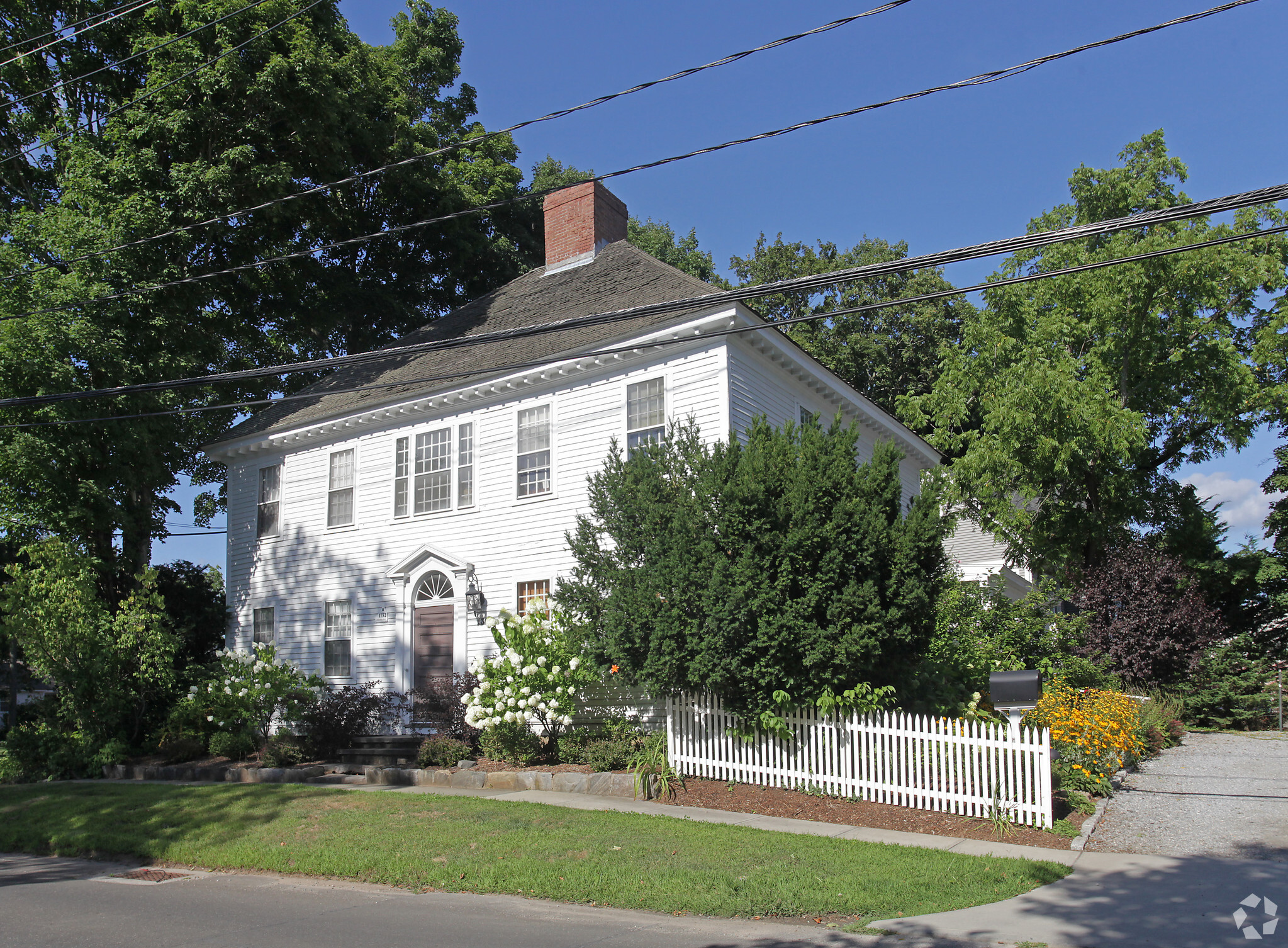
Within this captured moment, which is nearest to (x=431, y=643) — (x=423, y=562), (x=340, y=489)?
(x=423, y=562)

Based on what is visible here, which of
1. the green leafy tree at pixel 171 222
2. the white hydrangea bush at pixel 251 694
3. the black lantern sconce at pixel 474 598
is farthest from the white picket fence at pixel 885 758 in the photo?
the green leafy tree at pixel 171 222

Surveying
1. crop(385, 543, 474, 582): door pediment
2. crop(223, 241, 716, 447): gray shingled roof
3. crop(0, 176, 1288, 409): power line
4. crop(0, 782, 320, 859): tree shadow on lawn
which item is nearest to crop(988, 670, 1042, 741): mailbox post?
crop(0, 176, 1288, 409): power line

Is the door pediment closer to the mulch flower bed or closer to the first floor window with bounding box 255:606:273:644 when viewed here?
the first floor window with bounding box 255:606:273:644

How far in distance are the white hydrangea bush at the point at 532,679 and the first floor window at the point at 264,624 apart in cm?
799

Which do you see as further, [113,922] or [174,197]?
[174,197]

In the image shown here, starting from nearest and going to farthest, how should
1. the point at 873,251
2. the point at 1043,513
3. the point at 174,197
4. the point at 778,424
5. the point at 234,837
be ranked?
the point at 234,837
the point at 778,424
the point at 174,197
the point at 1043,513
the point at 873,251

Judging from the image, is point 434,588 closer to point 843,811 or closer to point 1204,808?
point 843,811

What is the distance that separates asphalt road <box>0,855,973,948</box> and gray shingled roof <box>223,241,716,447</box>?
892cm

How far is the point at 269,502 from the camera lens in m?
20.2

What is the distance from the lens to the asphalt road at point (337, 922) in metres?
6.21

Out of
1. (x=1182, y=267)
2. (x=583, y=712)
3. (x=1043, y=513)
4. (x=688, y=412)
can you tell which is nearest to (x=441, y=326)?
(x=688, y=412)

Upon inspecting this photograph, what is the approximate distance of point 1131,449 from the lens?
21.9m

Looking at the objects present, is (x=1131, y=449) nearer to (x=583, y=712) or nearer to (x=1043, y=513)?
(x=1043, y=513)

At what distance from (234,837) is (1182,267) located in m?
21.6
